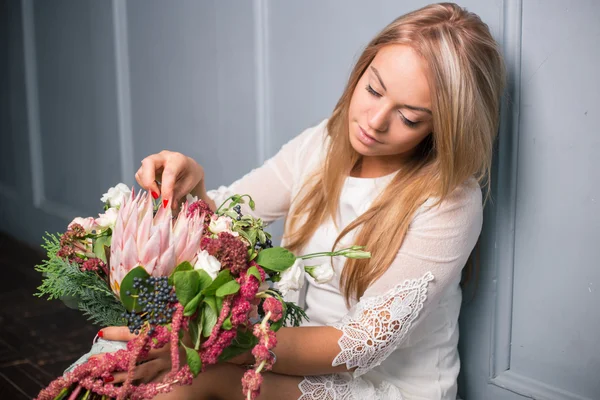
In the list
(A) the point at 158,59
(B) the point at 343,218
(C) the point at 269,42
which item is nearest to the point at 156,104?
(A) the point at 158,59

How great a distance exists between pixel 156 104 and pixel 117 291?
1655 mm

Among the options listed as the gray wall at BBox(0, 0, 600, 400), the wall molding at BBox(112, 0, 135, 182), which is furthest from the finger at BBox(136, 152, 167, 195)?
the wall molding at BBox(112, 0, 135, 182)

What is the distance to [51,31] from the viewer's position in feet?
10.5

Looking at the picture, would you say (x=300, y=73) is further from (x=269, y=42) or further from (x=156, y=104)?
(x=156, y=104)

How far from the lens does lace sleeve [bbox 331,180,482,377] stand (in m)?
1.34

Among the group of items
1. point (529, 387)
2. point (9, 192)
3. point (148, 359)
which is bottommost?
point (9, 192)

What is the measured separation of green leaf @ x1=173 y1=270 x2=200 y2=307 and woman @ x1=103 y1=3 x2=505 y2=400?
280 millimetres

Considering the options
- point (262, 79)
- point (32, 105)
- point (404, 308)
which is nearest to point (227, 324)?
point (404, 308)

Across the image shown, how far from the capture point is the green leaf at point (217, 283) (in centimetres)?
105

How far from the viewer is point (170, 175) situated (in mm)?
1409

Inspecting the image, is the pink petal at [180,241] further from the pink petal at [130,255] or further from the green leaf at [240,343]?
the green leaf at [240,343]

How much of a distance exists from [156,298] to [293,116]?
112cm

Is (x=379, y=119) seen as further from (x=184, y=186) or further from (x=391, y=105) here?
(x=184, y=186)

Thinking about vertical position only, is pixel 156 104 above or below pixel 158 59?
below
